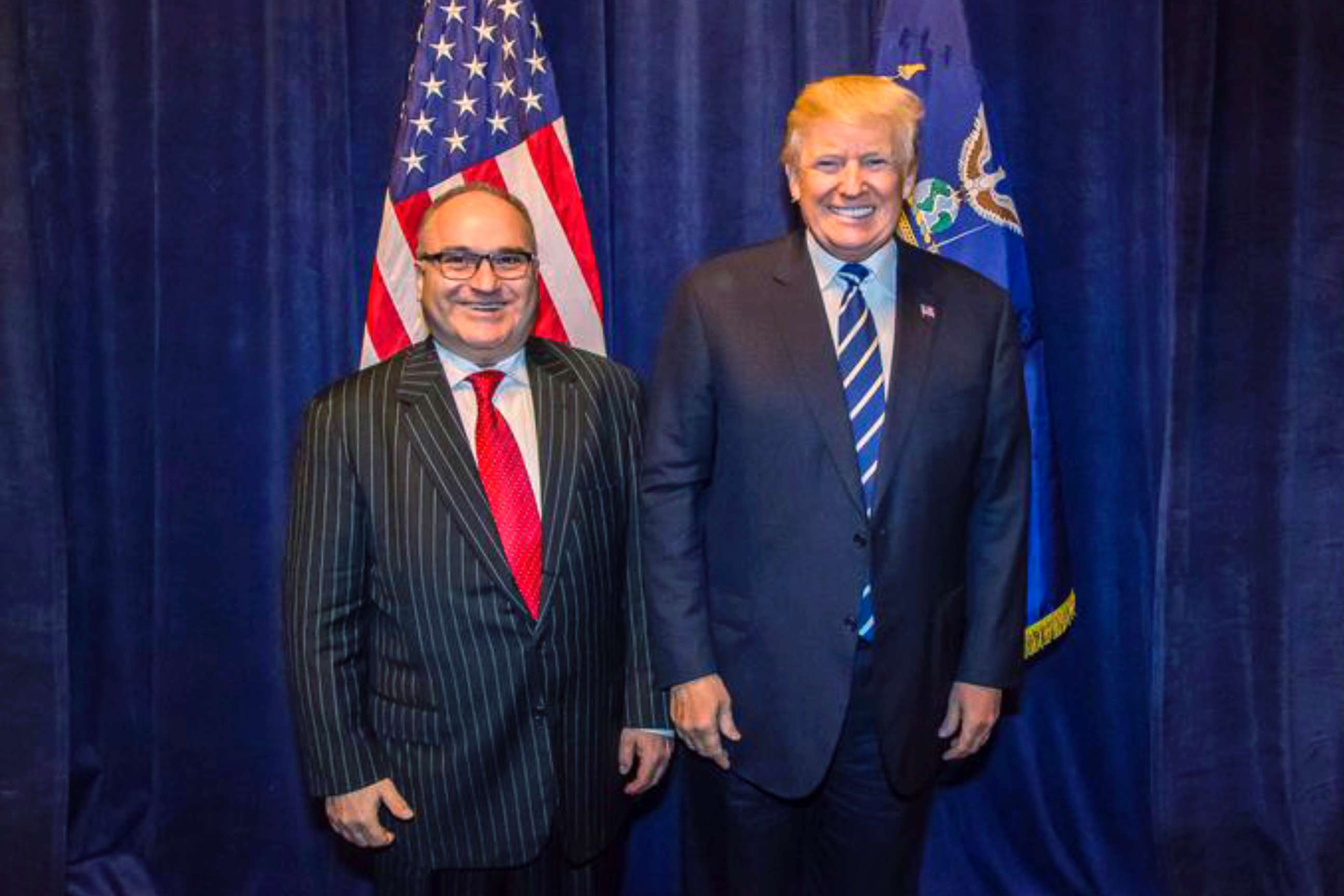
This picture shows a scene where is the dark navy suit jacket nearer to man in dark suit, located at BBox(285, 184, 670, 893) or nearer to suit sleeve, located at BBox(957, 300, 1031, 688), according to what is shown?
suit sleeve, located at BBox(957, 300, 1031, 688)

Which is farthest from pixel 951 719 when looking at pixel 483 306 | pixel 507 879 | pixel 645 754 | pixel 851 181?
pixel 483 306

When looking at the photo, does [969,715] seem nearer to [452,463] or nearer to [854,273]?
[854,273]

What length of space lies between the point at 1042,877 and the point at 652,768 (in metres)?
1.42

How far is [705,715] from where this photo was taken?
6.08ft

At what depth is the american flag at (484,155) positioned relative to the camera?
2.58 meters

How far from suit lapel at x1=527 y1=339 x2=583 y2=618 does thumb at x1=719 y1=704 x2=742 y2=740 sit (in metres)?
0.31

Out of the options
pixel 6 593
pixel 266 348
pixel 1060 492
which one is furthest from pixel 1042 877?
pixel 6 593

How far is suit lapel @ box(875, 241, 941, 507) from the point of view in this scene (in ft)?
5.96

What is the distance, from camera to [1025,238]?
2.91m

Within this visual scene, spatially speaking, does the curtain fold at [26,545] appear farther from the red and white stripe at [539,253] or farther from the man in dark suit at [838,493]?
the man in dark suit at [838,493]

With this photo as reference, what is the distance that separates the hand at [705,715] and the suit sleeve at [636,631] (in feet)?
0.18

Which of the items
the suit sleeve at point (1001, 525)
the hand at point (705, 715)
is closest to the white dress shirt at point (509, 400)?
the hand at point (705, 715)

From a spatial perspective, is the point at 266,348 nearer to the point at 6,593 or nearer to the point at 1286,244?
the point at 6,593

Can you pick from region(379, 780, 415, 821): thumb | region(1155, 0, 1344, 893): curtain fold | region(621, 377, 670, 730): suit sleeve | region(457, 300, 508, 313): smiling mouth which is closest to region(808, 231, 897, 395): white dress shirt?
region(621, 377, 670, 730): suit sleeve
